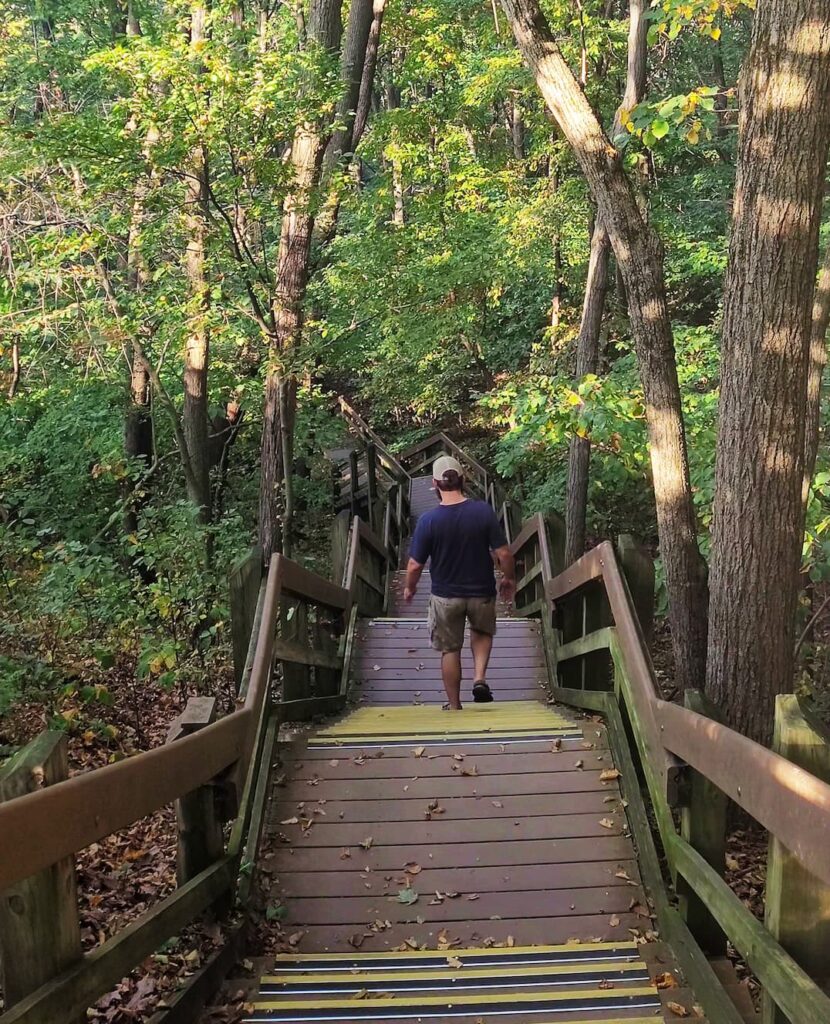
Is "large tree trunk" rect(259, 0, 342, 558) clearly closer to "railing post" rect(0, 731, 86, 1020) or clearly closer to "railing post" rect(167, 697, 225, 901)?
"railing post" rect(167, 697, 225, 901)

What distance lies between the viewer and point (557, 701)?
657 centimetres

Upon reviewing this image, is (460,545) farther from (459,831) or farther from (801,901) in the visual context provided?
(801,901)

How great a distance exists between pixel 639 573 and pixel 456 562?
1593 mm

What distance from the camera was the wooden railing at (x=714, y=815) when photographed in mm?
1915

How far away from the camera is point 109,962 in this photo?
212cm

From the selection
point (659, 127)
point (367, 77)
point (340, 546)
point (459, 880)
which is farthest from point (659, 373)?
point (367, 77)

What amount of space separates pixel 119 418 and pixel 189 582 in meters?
7.41

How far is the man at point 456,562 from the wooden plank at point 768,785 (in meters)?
3.05

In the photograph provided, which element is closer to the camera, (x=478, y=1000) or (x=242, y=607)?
(x=478, y=1000)

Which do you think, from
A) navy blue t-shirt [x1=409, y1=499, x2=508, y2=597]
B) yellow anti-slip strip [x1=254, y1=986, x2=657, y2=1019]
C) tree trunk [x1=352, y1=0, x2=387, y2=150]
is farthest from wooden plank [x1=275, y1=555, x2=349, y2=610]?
tree trunk [x1=352, y1=0, x2=387, y2=150]

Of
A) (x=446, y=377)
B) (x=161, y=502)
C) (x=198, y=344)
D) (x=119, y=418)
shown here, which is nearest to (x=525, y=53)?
(x=198, y=344)

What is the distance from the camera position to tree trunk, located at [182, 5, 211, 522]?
7.82 m

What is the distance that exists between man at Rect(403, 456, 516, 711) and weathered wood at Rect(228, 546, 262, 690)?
1.62m

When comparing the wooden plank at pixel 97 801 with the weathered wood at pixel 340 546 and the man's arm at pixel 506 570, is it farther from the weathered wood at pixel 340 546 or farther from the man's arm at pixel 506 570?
the weathered wood at pixel 340 546
